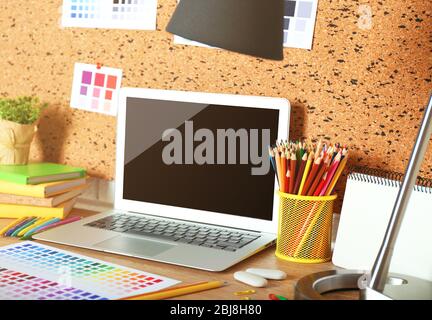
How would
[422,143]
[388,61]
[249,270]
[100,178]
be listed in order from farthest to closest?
[100,178] < [388,61] < [249,270] < [422,143]

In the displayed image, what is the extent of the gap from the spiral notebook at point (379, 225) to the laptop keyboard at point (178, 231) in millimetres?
173

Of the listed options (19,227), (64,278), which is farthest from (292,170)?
(19,227)

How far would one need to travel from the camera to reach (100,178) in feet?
4.84

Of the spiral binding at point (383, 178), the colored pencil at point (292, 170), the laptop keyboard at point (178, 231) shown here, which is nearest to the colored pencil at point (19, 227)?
the laptop keyboard at point (178, 231)

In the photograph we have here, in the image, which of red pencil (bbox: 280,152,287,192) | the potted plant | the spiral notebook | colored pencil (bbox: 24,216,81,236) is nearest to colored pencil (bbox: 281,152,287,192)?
red pencil (bbox: 280,152,287,192)

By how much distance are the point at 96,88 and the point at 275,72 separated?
1.35ft

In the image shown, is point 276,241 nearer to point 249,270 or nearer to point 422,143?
point 249,270

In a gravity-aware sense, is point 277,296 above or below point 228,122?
below

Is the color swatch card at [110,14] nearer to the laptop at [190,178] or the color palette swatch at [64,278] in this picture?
the laptop at [190,178]

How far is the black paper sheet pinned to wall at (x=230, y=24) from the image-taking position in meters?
0.93

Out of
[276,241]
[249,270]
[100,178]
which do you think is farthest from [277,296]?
[100,178]

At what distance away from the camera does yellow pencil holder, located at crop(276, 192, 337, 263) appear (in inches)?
43.4

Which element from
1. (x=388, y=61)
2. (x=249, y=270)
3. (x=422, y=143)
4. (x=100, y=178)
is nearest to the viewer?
(x=422, y=143)
